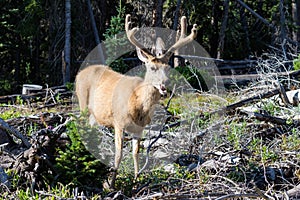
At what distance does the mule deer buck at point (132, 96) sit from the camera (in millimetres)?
6777

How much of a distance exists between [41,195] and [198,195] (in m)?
1.83

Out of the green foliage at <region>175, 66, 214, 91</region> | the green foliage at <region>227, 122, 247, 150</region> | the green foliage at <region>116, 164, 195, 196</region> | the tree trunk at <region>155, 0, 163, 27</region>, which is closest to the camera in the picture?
the green foliage at <region>116, 164, 195, 196</region>

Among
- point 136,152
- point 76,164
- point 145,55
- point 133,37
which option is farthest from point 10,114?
point 145,55

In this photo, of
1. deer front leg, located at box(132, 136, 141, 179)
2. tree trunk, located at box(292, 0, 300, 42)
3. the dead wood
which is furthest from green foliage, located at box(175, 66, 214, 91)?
tree trunk, located at box(292, 0, 300, 42)

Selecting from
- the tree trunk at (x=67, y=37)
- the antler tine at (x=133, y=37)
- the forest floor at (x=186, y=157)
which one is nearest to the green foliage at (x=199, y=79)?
the tree trunk at (x=67, y=37)

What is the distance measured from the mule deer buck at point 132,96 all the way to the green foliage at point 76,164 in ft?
0.86

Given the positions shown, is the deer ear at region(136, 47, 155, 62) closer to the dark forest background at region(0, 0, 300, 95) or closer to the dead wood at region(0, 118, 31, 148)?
the dead wood at region(0, 118, 31, 148)

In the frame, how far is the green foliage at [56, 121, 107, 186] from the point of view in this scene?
6551 millimetres

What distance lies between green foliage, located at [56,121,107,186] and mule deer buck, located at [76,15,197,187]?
0.26 m

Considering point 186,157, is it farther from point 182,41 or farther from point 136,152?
point 182,41

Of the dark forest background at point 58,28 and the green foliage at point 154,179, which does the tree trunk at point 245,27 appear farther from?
the green foliage at point 154,179

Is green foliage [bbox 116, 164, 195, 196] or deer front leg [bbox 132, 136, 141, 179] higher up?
deer front leg [bbox 132, 136, 141, 179]

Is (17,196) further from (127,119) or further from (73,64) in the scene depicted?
(73,64)

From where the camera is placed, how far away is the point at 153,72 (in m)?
6.75
